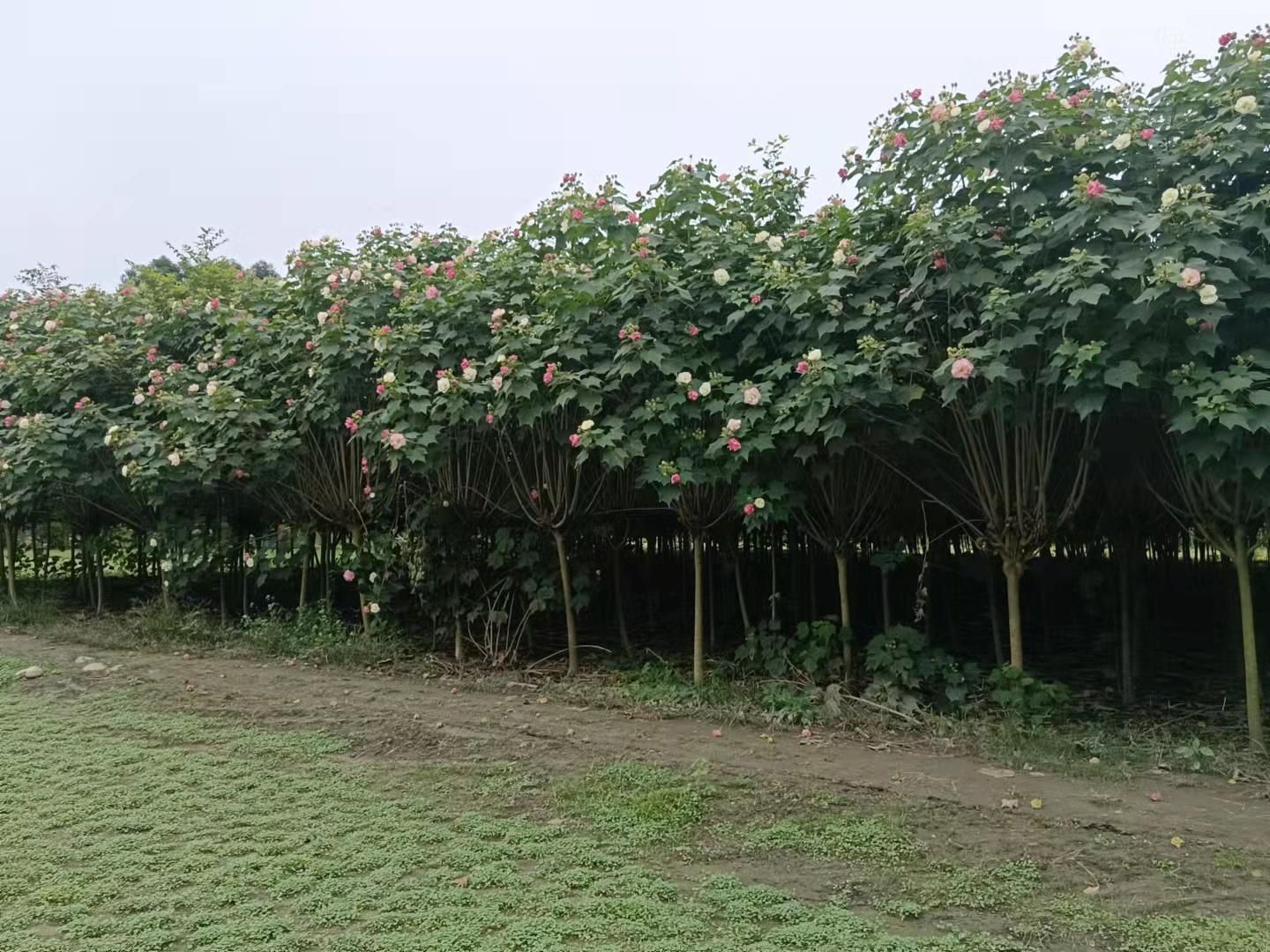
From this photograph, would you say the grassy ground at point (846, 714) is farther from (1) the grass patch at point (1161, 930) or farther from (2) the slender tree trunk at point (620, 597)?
(1) the grass patch at point (1161, 930)

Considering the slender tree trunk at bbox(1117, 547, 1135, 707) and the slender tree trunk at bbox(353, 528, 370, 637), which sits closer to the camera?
the slender tree trunk at bbox(1117, 547, 1135, 707)

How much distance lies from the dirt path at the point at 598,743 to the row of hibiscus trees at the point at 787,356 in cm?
100

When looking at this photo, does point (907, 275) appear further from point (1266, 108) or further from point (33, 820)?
point (33, 820)

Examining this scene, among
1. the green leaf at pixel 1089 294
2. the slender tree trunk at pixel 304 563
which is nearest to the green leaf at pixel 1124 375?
the green leaf at pixel 1089 294

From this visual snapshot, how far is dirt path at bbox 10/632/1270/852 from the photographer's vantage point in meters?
4.02

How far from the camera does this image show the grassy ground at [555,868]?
293 cm

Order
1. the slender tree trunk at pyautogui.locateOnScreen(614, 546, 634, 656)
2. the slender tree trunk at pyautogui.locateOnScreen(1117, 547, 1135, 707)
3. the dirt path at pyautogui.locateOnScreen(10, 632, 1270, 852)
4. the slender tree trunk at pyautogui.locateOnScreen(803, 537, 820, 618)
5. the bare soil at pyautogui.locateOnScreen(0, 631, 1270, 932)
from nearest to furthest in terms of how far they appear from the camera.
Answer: the bare soil at pyautogui.locateOnScreen(0, 631, 1270, 932), the dirt path at pyautogui.locateOnScreen(10, 632, 1270, 852), the slender tree trunk at pyautogui.locateOnScreen(1117, 547, 1135, 707), the slender tree trunk at pyautogui.locateOnScreen(803, 537, 820, 618), the slender tree trunk at pyautogui.locateOnScreen(614, 546, 634, 656)

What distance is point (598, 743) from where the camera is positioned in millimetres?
5234

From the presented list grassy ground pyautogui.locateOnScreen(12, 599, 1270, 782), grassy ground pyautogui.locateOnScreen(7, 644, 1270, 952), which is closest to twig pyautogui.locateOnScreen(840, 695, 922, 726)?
grassy ground pyautogui.locateOnScreen(12, 599, 1270, 782)

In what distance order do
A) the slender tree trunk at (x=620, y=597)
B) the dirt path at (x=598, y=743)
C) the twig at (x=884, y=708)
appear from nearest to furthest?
the dirt path at (x=598, y=743) < the twig at (x=884, y=708) < the slender tree trunk at (x=620, y=597)

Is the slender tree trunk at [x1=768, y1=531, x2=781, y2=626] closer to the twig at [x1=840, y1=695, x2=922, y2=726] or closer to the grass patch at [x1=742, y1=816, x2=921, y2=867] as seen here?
the twig at [x1=840, y1=695, x2=922, y2=726]

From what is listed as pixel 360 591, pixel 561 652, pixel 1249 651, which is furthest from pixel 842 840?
pixel 360 591

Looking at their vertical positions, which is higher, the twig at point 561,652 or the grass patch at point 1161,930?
the twig at point 561,652

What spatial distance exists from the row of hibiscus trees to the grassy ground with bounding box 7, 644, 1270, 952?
76.9 inches
